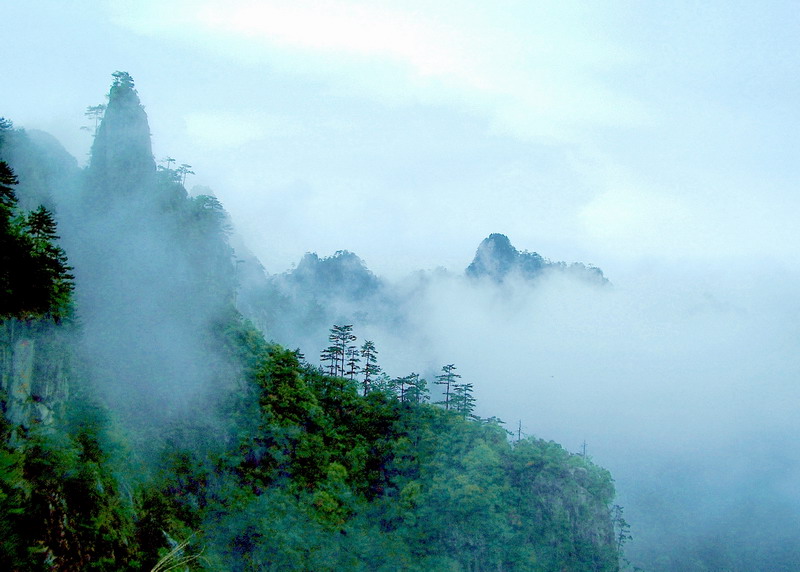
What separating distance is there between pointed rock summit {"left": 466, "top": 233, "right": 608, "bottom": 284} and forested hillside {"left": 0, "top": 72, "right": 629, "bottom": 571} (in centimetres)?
10886

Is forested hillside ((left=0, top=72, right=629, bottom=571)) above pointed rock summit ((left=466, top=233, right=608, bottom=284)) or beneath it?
beneath

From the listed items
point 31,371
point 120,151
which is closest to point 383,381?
point 120,151

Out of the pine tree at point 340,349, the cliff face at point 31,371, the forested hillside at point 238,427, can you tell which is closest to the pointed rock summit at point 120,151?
the forested hillside at point 238,427

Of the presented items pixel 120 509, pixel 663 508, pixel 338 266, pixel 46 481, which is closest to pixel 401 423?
pixel 120 509

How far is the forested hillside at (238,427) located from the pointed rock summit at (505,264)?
10886cm

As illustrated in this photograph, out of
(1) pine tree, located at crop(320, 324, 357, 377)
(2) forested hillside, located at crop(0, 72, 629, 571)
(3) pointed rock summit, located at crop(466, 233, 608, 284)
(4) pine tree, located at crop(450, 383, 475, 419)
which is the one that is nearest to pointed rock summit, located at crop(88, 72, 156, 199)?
(2) forested hillside, located at crop(0, 72, 629, 571)

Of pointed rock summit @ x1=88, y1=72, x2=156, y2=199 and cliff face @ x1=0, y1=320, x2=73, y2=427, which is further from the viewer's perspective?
pointed rock summit @ x1=88, y1=72, x2=156, y2=199

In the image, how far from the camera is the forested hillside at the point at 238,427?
118 feet

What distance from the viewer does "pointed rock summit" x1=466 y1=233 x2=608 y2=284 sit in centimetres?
16200

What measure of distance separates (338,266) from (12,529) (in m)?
125

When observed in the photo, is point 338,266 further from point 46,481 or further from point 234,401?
point 46,481

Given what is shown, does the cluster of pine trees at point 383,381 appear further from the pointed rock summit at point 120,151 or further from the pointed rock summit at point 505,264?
the pointed rock summit at point 505,264

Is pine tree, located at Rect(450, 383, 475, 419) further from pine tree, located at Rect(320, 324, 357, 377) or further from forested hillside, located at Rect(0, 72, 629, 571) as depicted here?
pine tree, located at Rect(320, 324, 357, 377)

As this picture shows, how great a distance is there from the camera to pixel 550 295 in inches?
6806
